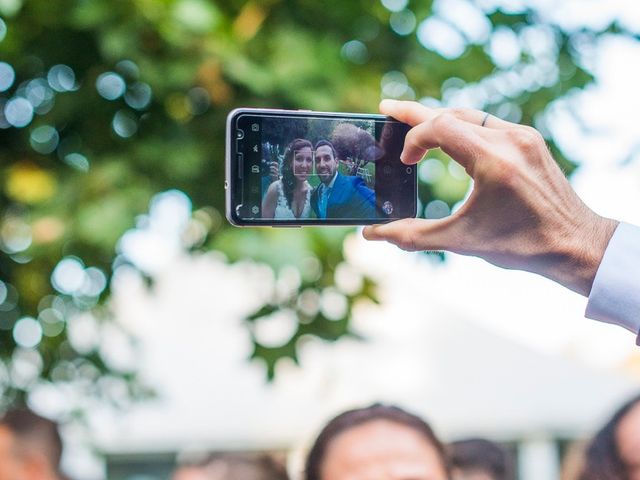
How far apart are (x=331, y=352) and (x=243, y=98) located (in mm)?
986

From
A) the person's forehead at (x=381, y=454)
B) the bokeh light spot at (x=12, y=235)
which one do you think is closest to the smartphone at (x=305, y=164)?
the person's forehead at (x=381, y=454)

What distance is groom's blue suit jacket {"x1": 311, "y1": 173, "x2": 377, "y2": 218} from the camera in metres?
1.60

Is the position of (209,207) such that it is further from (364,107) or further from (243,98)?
(364,107)

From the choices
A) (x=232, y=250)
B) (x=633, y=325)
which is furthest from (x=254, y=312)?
(x=633, y=325)

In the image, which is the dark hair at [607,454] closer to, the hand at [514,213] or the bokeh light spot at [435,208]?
the bokeh light spot at [435,208]

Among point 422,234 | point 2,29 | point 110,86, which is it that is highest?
point 2,29

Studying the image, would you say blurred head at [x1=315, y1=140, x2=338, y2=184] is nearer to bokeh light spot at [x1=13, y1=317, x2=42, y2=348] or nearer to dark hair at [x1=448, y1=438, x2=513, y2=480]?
dark hair at [x1=448, y1=438, x2=513, y2=480]

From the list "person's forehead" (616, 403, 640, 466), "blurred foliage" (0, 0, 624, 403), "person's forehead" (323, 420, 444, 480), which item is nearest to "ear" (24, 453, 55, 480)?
"blurred foliage" (0, 0, 624, 403)

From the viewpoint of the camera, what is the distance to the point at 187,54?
2.85 m

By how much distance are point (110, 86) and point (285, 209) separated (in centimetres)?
186

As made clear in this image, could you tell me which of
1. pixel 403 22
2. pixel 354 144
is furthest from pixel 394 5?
pixel 354 144

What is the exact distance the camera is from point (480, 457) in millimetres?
3779

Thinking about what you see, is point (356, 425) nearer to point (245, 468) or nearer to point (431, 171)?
point (431, 171)

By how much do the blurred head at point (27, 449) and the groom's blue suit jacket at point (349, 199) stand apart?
2677 mm
